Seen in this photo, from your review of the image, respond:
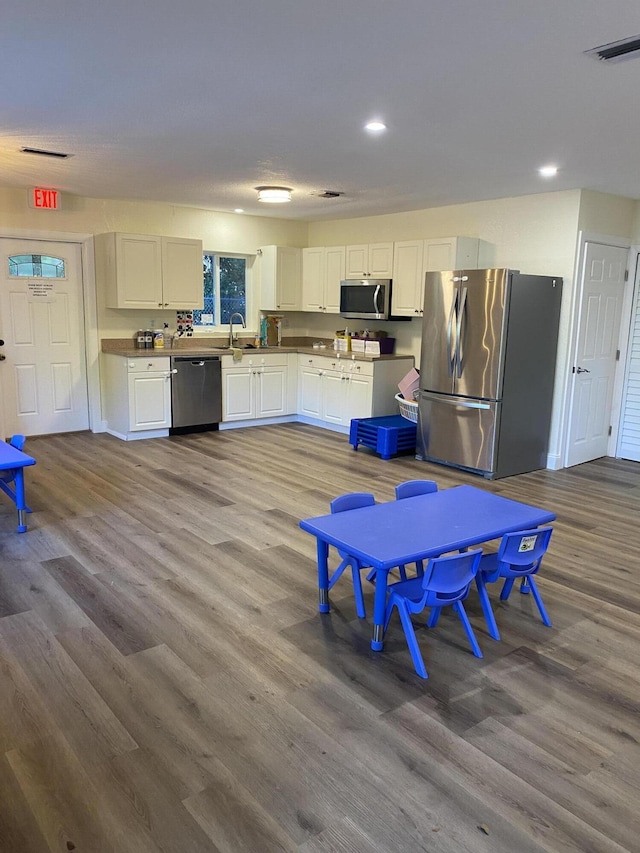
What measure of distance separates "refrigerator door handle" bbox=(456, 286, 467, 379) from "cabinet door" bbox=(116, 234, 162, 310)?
11.1 feet

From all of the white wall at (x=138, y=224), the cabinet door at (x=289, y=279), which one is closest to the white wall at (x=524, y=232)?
the cabinet door at (x=289, y=279)

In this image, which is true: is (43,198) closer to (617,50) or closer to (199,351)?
(199,351)

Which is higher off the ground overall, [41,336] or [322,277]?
[322,277]

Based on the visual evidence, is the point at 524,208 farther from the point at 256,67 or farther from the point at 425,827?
the point at 425,827

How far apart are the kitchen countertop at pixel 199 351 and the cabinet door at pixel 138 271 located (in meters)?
0.50

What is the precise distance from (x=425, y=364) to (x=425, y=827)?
15.4ft

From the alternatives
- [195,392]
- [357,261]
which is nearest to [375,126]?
[357,261]

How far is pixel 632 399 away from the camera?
6527 mm

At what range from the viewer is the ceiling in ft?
7.73

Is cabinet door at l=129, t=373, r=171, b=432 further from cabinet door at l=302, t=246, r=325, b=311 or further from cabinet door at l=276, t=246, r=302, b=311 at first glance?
cabinet door at l=302, t=246, r=325, b=311

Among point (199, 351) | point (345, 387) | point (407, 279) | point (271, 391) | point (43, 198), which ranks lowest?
point (271, 391)

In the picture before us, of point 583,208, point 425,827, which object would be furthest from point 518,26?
point 583,208

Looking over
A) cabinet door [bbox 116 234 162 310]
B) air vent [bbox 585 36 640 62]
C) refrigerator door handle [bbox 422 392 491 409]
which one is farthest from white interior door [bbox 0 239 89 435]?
air vent [bbox 585 36 640 62]

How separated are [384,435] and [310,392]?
1788mm
